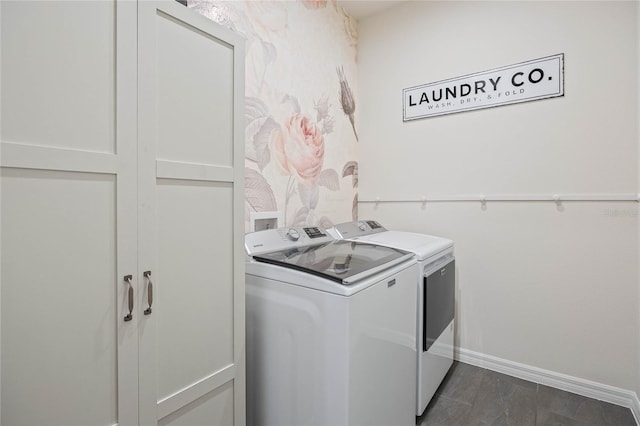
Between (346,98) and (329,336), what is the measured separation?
2.12 meters

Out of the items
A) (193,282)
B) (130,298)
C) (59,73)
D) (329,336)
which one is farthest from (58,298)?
(329,336)

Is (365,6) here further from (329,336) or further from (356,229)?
(329,336)

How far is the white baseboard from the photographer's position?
1.87 metres

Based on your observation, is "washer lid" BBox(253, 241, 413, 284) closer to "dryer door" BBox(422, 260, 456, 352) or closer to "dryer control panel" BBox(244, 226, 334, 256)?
"dryer control panel" BBox(244, 226, 334, 256)

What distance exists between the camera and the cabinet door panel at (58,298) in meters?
0.73

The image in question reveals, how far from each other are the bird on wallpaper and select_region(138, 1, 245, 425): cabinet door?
5.09 ft

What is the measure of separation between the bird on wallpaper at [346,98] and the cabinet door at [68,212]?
1949 mm

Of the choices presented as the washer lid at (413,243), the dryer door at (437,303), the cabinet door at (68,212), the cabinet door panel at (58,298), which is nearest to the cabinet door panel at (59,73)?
the cabinet door at (68,212)

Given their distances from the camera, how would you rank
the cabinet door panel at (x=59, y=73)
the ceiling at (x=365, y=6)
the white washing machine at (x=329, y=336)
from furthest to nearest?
the ceiling at (x=365, y=6) < the white washing machine at (x=329, y=336) < the cabinet door panel at (x=59, y=73)

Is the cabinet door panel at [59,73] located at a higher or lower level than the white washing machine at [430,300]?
higher

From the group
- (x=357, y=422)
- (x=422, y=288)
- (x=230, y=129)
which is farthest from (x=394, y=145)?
(x=357, y=422)

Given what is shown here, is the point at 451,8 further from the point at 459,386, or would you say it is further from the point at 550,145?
the point at 459,386

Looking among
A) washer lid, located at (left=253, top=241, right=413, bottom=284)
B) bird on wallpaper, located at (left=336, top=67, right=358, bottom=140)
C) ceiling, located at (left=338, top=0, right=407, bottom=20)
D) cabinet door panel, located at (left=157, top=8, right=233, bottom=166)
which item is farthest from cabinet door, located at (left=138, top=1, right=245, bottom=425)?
ceiling, located at (left=338, top=0, right=407, bottom=20)

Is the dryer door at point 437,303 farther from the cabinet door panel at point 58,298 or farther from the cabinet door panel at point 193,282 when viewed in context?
the cabinet door panel at point 58,298
